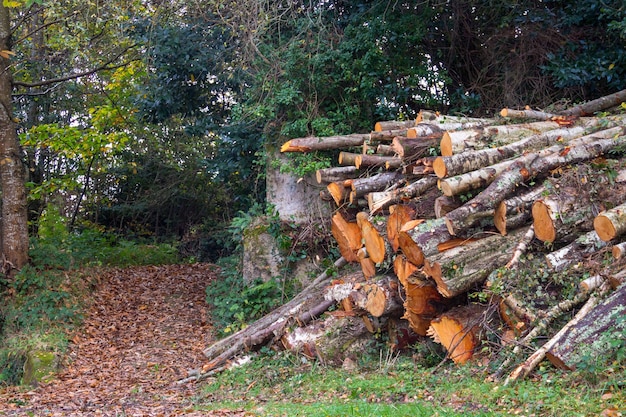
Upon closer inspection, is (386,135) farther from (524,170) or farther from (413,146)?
(524,170)

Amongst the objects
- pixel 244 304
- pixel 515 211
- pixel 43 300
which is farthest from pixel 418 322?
pixel 43 300

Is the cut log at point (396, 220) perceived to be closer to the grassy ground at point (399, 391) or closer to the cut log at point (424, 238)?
the cut log at point (424, 238)

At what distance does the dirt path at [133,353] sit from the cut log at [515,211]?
3.60 meters

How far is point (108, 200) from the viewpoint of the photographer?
811 inches

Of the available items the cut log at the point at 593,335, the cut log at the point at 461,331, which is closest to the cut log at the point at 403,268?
the cut log at the point at 461,331

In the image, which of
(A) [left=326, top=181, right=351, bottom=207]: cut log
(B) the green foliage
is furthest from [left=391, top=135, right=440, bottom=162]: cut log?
(B) the green foliage

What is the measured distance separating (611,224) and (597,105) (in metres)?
4.51

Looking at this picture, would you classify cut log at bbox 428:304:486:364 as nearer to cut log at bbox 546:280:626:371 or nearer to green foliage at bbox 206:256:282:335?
cut log at bbox 546:280:626:371

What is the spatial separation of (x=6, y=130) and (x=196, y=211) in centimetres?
828

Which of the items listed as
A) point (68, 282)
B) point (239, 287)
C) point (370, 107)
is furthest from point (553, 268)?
point (68, 282)

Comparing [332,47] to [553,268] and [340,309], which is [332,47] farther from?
[553,268]

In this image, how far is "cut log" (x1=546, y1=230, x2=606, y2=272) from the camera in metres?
7.20

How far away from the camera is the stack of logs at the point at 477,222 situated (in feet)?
23.3

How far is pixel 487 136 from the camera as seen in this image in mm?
8812
